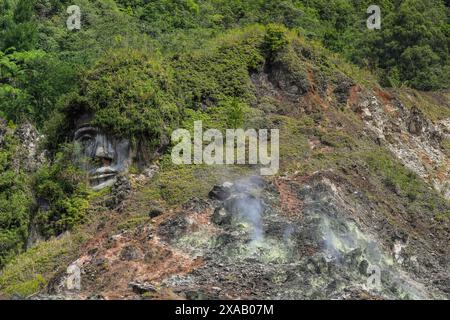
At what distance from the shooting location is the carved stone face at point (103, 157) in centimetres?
2434

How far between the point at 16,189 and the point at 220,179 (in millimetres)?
8088

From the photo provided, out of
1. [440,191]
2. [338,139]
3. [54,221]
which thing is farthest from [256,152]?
[440,191]

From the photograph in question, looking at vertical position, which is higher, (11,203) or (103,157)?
(103,157)

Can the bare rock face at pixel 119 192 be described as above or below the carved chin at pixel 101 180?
below

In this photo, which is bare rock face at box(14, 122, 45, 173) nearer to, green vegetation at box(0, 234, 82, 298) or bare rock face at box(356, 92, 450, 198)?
green vegetation at box(0, 234, 82, 298)

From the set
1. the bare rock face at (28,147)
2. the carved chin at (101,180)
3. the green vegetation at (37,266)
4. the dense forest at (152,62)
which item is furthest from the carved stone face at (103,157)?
the bare rock face at (28,147)

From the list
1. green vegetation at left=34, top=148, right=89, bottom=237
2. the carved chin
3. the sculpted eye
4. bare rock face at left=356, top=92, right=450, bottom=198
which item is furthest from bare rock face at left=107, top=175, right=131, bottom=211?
bare rock face at left=356, top=92, right=450, bottom=198

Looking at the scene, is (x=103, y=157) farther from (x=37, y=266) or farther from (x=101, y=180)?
(x=37, y=266)

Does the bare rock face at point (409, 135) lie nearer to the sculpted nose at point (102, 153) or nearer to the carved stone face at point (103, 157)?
the carved stone face at point (103, 157)

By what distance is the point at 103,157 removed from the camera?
24.5 metres

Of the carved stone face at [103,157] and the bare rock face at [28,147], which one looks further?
the bare rock face at [28,147]

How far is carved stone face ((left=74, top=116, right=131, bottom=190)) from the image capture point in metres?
24.3

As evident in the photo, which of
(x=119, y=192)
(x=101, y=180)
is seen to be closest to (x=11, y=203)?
(x=101, y=180)

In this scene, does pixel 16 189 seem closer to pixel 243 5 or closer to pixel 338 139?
pixel 338 139
